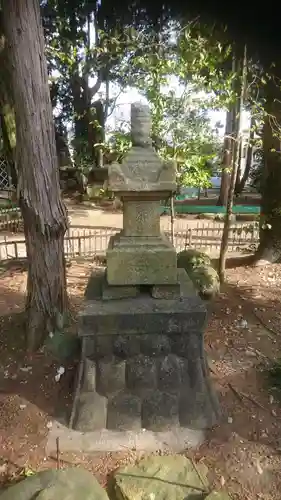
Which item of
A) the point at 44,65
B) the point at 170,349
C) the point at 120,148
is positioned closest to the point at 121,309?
the point at 170,349

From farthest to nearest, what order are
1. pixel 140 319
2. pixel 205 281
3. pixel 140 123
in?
1. pixel 205 281
2. pixel 140 319
3. pixel 140 123

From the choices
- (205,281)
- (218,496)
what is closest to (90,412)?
(218,496)

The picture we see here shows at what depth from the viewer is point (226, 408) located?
329 centimetres

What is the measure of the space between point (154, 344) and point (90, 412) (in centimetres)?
84

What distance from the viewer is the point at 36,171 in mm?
3600

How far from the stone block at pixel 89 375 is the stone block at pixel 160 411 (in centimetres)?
52

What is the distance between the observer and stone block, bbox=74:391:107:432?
3.07 m

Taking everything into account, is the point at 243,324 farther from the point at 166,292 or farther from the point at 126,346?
the point at 126,346

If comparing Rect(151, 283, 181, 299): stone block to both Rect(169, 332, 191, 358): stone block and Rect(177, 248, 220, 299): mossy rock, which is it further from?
Rect(177, 248, 220, 299): mossy rock

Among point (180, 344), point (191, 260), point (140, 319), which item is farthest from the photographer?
point (191, 260)

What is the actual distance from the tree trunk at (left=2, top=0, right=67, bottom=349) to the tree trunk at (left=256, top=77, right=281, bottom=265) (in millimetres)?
3790

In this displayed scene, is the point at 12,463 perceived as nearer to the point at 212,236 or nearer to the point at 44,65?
the point at 44,65

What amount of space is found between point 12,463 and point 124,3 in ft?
10.6

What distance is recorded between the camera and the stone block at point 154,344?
3283 millimetres
